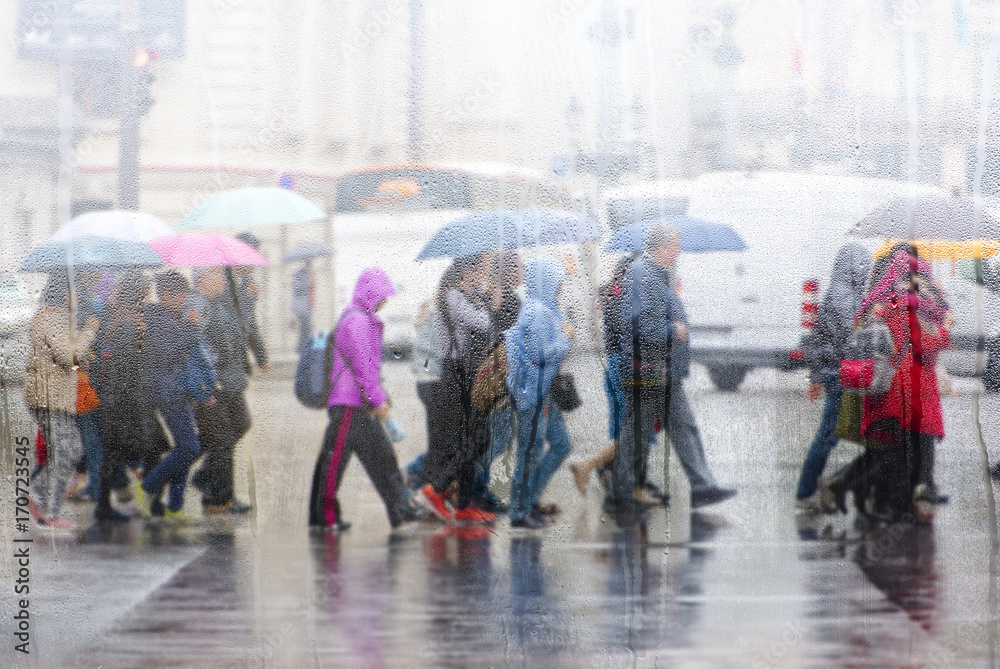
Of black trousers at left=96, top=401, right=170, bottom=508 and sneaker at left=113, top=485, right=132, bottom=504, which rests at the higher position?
black trousers at left=96, top=401, right=170, bottom=508

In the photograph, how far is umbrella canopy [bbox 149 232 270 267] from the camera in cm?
406

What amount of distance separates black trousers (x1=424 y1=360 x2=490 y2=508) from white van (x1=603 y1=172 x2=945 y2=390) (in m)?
0.76

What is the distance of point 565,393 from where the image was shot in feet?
13.5

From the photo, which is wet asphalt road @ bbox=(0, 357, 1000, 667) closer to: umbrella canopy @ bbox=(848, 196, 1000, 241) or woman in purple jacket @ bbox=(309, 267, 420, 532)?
woman in purple jacket @ bbox=(309, 267, 420, 532)

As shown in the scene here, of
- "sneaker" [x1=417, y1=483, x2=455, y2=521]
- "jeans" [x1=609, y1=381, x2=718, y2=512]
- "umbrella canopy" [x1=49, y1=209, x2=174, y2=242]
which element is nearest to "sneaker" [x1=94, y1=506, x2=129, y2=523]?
"umbrella canopy" [x1=49, y1=209, x2=174, y2=242]

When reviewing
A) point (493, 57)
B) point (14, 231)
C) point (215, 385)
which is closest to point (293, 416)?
point (215, 385)

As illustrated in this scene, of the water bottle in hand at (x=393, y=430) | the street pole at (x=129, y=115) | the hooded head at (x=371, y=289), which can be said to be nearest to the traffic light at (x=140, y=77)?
the street pole at (x=129, y=115)

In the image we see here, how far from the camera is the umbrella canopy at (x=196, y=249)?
406cm

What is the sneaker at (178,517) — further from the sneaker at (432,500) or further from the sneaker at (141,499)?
the sneaker at (432,500)

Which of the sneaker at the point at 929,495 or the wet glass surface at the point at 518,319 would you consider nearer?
the wet glass surface at the point at 518,319

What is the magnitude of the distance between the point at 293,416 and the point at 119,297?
32.5 inches

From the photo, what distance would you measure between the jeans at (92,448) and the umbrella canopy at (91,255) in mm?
592

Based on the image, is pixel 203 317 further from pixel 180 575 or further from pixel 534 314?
pixel 534 314

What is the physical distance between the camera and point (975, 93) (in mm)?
4059
